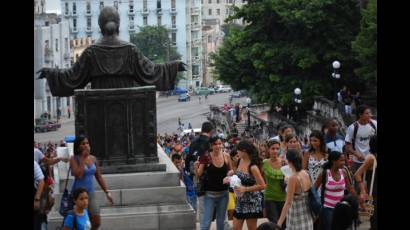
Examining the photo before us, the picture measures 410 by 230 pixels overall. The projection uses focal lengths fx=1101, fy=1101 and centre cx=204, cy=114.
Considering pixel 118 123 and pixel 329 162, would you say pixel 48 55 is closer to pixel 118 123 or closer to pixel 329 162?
pixel 118 123

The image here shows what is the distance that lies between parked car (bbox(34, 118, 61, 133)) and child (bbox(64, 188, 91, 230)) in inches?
2790

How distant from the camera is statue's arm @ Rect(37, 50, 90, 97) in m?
17.6

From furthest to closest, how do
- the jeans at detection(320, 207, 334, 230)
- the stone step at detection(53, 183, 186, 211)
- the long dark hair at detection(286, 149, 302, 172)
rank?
1. the stone step at detection(53, 183, 186, 211)
2. the jeans at detection(320, 207, 334, 230)
3. the long dark hair at detection(286, 149, 302, 172)

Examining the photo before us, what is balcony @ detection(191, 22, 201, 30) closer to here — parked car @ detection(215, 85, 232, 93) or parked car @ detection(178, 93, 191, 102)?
parked car @ detection(215, 85, 232, 93)

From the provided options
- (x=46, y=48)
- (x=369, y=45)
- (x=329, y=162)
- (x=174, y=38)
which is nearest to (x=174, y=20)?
(x=174, y=38)

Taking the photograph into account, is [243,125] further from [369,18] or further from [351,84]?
[369,18]

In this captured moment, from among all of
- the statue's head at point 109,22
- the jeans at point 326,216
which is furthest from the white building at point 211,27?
the jeans at point 326,216

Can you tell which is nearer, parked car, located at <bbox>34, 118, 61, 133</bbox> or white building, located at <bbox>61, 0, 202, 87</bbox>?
parked car, located at <bbox>34, 118, 61, 133</bbox>

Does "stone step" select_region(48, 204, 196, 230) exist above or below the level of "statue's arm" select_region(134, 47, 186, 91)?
below

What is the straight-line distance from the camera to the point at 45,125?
84.3 m

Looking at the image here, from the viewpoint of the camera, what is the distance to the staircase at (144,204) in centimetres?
1619

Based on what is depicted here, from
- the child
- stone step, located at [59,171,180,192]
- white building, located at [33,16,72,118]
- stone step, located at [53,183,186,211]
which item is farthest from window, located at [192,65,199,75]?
the child
